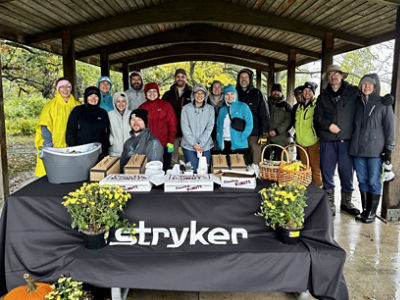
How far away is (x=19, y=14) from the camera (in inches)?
172

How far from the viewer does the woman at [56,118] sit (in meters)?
3.25

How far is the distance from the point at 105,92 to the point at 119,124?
0.82 meters

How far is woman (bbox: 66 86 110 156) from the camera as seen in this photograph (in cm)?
312

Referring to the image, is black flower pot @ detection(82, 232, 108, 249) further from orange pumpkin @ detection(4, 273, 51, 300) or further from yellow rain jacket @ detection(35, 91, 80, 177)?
yellow rain jacket @ detection(35, 91, 80, 177)

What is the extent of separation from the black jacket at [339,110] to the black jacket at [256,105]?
748 millimetres

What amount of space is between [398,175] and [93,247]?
12.2ft

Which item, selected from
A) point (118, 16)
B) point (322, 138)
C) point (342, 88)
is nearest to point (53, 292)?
point (322, 138)

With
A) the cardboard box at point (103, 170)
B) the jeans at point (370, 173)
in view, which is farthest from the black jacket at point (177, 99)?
→ the jeans at point (370, 173)

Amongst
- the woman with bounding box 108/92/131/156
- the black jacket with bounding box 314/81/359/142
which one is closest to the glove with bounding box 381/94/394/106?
the black jacket with bounding box 314/81/359/142

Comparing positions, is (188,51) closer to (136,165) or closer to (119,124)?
(119,124)

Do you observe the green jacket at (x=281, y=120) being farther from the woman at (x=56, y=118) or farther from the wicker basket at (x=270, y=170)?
the woman at (x=56, y=118)

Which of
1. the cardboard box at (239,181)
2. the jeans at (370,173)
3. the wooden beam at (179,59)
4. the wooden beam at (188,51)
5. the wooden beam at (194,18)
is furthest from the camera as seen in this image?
the wooden beam at (179,59)

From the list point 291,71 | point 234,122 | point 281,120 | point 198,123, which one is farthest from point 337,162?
point 291,71

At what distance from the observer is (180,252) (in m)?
1.94
